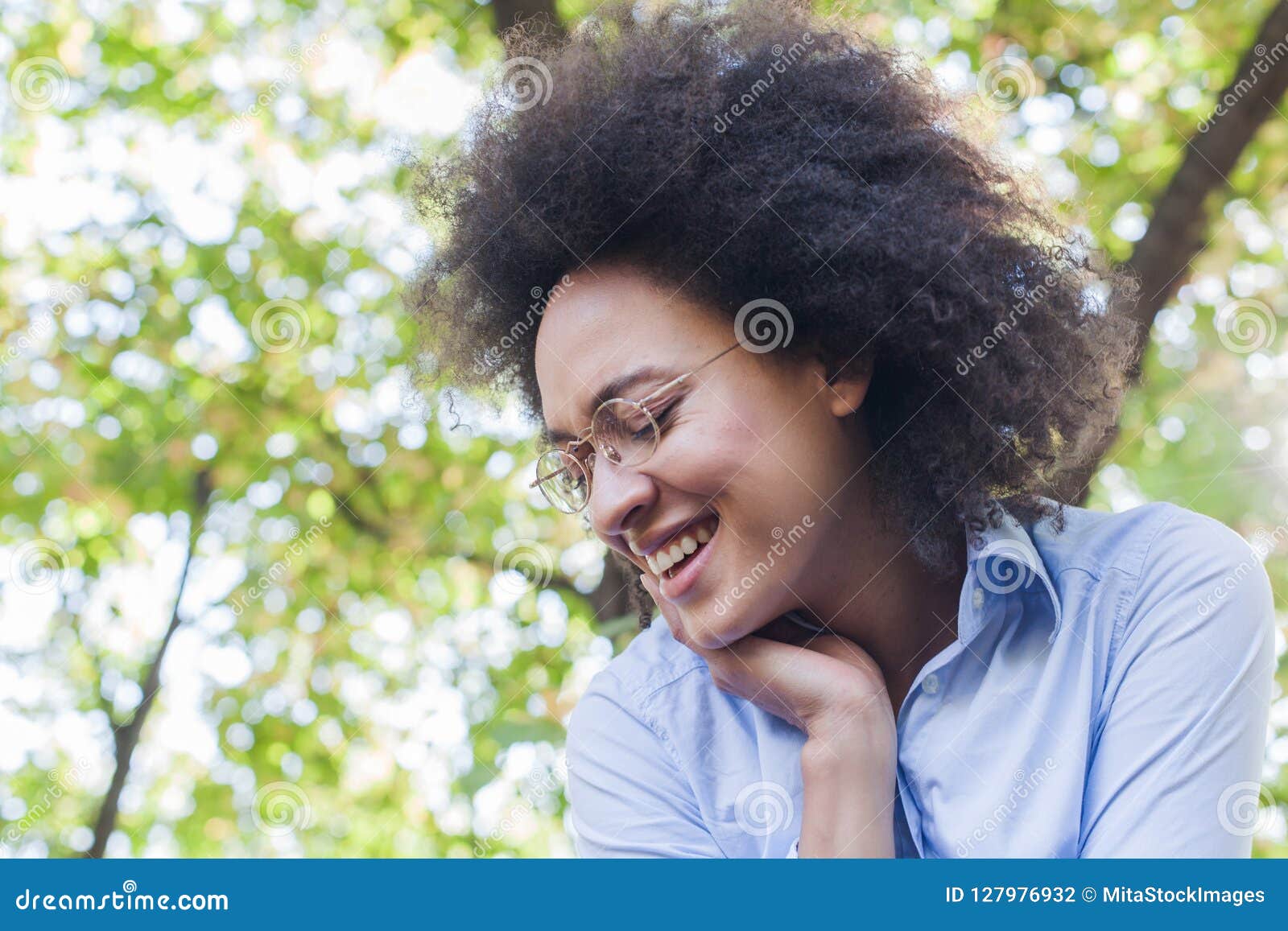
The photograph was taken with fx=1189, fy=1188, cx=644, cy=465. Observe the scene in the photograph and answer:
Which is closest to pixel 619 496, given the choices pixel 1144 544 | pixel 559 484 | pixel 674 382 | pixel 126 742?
pixel 674 382

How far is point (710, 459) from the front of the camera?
2.13 metres

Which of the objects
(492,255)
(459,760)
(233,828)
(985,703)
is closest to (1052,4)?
(492,255)

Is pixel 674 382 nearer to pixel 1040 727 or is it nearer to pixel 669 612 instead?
pixel 669 612

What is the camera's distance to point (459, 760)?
6242 mm

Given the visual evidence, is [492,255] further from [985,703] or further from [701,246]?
[985,703]

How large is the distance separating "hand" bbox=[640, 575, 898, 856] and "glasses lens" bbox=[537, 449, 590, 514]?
28 cm

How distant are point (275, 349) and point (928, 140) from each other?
474cm

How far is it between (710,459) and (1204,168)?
295 cm

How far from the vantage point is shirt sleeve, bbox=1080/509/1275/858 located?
1912 mm

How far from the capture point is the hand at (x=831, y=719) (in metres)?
2.11

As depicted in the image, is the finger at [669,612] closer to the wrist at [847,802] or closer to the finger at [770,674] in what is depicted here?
the finger at [770,674]

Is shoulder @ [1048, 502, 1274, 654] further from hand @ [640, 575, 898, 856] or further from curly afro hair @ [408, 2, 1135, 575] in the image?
hand @ [640, 575, 898, 856]

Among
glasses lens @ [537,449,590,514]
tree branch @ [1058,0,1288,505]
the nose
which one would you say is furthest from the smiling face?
tree branch @ [1058,0,1288,505]

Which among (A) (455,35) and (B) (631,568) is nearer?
(B) (631,568)
